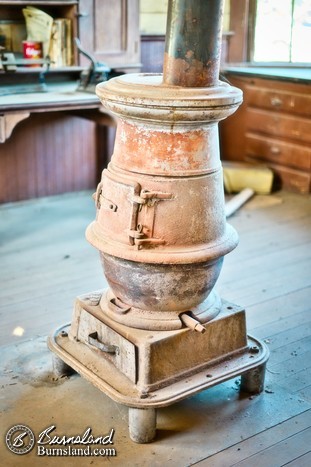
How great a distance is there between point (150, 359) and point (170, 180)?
0.55m

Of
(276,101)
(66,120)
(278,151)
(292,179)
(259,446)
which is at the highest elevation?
(276,101)

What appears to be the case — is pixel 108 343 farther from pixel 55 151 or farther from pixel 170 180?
pixel 55 151

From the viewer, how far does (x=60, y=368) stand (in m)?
2.38

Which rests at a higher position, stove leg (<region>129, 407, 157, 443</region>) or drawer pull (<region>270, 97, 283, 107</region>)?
drawer pull (<region>270, 97, 283, 107</region>)

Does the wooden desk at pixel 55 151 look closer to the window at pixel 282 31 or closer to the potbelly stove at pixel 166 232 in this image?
the window at pixel 282 31

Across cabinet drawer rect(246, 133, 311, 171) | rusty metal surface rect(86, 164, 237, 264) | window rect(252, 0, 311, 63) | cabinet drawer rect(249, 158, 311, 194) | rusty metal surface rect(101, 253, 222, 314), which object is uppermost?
window rect(252, 0, 311, 63)

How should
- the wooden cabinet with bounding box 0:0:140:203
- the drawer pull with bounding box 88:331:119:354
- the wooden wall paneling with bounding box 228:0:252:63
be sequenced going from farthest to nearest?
the wooden wall paneling with bounding box 228:0:252:63 → the wooden cabinet with bounding box 0:0:140:203 → the drawer pull with bounding box 88:331:119:354

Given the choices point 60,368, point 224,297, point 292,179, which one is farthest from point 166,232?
point 292,179

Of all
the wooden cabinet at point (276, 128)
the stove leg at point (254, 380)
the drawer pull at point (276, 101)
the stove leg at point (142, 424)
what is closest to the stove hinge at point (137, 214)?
the stove leg at point (142, 424)

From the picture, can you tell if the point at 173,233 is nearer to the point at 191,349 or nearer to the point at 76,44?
the point at 191,349

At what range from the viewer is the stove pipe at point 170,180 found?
192 centimetres

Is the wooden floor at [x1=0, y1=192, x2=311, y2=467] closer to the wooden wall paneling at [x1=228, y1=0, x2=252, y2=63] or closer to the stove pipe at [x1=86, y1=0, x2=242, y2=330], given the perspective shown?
the stove pipe at [x1=86, y1=0, x2=242, y2=330]

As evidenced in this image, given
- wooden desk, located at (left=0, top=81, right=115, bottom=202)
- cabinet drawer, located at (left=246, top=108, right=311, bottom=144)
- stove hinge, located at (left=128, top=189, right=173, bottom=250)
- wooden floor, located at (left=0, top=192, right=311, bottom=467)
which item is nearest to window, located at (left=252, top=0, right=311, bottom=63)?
cabinet drawer, located at (left=246, top=108, right=311, bottom=144)

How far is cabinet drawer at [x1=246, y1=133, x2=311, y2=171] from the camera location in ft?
15.3
